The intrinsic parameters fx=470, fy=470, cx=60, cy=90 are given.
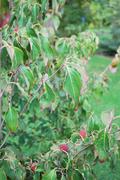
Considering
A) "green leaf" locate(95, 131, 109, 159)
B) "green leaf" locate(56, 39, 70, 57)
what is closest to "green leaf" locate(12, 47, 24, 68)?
"green leaf" locate(95, 131, 109, 159)

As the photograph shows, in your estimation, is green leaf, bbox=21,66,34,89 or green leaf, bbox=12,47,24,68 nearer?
green leaf, bbox=12,47,24,68

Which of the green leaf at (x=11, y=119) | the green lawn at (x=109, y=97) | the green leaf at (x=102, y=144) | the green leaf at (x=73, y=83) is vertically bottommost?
the green lawn at (x=109, y=97)

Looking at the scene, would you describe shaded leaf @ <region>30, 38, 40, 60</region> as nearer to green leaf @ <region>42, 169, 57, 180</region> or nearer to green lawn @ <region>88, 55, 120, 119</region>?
green leaf @ <region>42, 169, 57, 180</region>

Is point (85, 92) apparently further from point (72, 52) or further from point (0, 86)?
point (0, 86)

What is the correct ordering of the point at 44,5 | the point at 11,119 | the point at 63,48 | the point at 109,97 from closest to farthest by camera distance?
the point at 11,119 → the point at 44,5 → the point at 63,48 → the point at 109,97

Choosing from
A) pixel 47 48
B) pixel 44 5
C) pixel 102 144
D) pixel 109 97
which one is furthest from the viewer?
pixel 109 97

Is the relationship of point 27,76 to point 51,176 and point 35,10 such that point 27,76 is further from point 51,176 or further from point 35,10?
point 35,10

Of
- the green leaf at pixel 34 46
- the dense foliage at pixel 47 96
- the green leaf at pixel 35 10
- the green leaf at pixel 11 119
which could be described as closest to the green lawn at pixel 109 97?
the dense foliage at pixel 47 96

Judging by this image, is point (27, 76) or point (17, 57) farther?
point (27, 76)

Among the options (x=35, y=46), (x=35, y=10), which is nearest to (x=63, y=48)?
(x=35, y=10)

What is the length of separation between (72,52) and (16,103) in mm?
557

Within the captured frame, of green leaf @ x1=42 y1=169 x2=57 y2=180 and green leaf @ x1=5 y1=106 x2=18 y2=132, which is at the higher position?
green leaf @ x1=5 y1=106 x2=18 y2=132

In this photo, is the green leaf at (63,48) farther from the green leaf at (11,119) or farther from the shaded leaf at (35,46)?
the green leaf at (11,119)

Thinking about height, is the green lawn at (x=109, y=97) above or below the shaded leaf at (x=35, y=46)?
below
